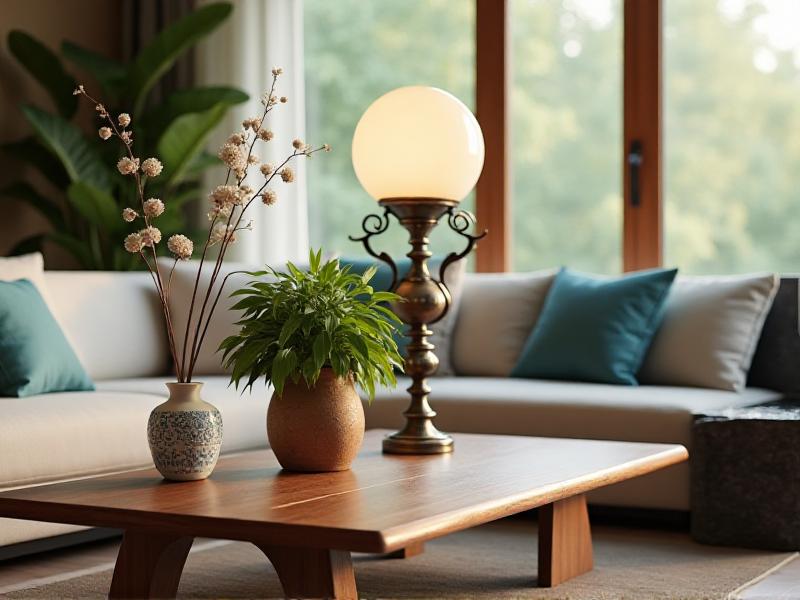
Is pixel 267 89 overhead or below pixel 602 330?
overhead

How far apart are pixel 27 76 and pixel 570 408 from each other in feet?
10.7

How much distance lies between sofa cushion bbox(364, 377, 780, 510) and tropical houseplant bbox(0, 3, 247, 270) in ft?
5.81

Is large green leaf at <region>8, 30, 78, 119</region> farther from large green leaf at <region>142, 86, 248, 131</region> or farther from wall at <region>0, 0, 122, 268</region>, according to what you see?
large green leaf at <region>142, 86, 248, 131</region>

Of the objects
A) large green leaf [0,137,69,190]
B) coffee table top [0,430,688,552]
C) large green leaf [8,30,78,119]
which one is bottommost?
coffee table top [0,430,688,552]

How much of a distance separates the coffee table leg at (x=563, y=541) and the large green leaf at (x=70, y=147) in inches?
118

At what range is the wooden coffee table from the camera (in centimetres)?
186

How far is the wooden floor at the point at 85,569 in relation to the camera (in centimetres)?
Answer: 269

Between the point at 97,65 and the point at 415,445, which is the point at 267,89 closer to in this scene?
the point at 97,65

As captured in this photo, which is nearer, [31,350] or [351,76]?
[31,350]

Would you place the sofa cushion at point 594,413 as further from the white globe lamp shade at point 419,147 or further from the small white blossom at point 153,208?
the small white blossom at point 153,208

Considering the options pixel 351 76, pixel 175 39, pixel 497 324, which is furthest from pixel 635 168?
pixel 175 39

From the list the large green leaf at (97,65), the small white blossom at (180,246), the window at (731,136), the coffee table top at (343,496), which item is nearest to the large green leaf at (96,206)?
the large green leaf at (97,65)

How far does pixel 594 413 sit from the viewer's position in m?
3.53

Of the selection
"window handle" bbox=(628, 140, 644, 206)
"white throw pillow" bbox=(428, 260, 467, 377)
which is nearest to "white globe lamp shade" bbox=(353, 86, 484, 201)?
"white throw pillow" bbox=(428, 260, 467, 377)
